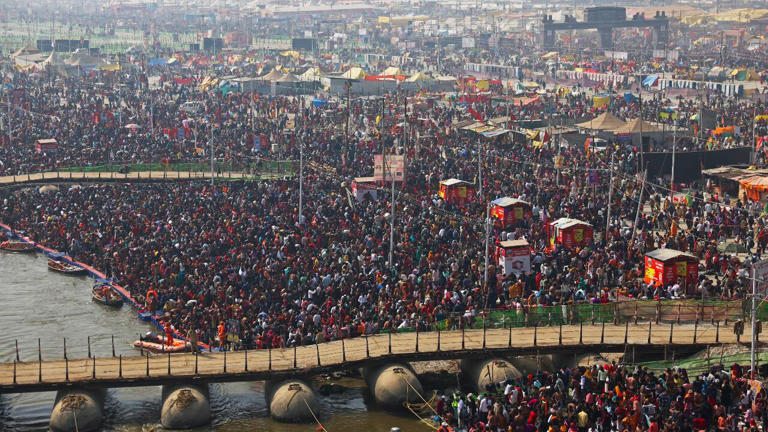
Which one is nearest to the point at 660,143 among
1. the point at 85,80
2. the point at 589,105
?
the point at 589,105

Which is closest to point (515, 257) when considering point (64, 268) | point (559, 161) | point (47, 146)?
point (559, 161)

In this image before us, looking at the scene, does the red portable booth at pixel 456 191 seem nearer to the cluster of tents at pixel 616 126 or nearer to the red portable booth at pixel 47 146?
the cluster of tents at pixel 616 126

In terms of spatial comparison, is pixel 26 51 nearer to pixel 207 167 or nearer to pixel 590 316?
pixel 207 167

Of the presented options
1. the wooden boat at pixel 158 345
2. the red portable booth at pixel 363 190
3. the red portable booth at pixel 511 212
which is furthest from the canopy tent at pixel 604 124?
the wooden boat at pixel 158 345

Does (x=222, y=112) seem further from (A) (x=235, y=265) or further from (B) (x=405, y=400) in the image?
(B) (x=405, y=400)

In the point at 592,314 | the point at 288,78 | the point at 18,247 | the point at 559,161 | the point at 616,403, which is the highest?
the point at 288,78
